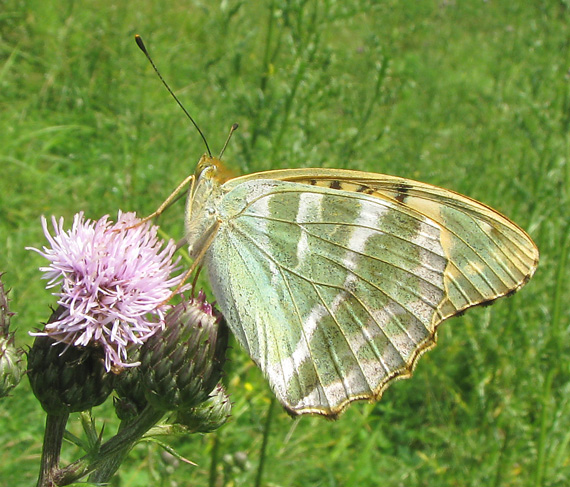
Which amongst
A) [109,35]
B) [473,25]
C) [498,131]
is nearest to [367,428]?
[498,131]

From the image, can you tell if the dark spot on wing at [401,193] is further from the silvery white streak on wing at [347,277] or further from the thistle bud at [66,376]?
the thistle bud at [66,376]

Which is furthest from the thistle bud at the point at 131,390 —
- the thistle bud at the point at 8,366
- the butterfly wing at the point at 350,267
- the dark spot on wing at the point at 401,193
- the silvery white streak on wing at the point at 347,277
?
the dark spot on wing at the point at 401,193

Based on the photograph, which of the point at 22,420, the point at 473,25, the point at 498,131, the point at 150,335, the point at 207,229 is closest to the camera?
the point at 150,335

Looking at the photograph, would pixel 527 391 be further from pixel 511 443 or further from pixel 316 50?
pixel 316 50

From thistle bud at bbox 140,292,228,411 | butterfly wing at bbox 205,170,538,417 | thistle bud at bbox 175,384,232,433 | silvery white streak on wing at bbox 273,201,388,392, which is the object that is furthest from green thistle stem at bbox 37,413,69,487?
silvery white streak on wing at bbox 273,201,388,392

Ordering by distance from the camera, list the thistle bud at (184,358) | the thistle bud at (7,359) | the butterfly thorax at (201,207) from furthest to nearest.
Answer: the butterfly thorax at (201,207), the thistle bud at (184,358), the thistle bud at (7,359)

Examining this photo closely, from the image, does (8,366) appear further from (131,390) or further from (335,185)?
(335,185)
